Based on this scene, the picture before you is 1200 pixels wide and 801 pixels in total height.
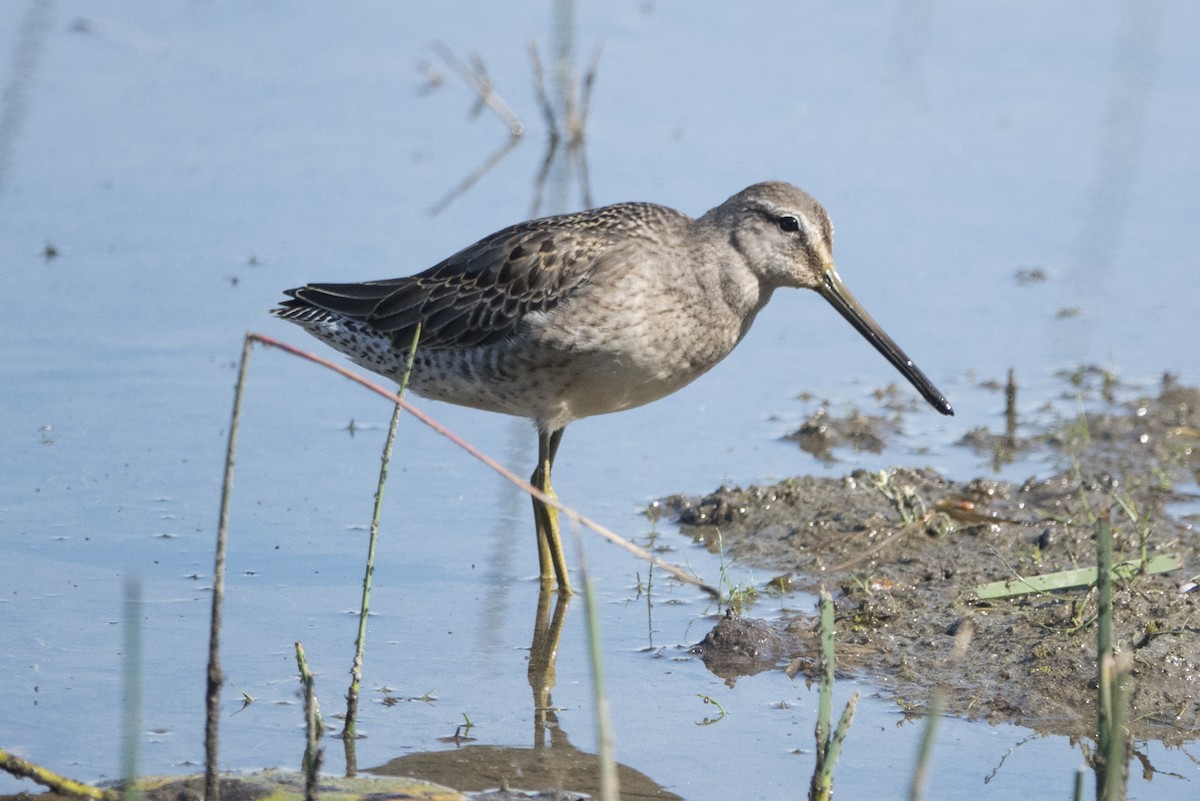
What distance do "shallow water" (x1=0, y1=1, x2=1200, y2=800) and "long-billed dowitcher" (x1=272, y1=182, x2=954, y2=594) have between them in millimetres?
474

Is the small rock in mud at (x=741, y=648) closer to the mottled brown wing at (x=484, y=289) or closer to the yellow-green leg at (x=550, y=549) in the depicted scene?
the yellow-green leg at (x=550, y=549)

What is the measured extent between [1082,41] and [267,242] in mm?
5451

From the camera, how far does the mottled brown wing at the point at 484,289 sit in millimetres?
5434

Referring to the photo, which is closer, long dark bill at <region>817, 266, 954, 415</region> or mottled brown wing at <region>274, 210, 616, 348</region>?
mottled brown wing at <region>274, 210, 616, 348</region>

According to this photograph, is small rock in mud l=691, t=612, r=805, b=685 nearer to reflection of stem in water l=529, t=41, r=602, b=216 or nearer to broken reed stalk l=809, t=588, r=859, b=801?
broken reed stalk l=809, t=588, r=859, b=801

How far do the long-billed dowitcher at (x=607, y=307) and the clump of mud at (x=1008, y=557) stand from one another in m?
0.48

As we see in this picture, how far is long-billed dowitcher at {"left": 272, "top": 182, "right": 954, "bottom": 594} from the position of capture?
530 centimetres

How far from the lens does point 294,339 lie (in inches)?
281

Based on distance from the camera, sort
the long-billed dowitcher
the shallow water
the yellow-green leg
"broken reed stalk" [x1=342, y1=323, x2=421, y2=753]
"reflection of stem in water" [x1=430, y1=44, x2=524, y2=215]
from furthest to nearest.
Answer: "reflection of stem in water" [x1=430, y1=44, x2=524, y2=215], the yellow-green leg, the long-billed dowitcher, the shallow water, "broken reed stalk" [x1=342, y1=323, x2=421, y2=753]

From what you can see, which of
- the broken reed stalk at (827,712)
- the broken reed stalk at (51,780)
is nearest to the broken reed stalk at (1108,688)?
the broken reed stalk at (827,712)

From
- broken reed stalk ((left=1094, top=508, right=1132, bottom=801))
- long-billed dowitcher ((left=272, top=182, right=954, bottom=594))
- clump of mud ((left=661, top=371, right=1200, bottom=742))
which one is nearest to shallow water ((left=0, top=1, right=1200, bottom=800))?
clump of mud ((left=661, top=371, right=1200, bottom=742))

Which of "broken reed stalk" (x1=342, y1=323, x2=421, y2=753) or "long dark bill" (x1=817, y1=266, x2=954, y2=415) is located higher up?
"long dark bill" (x1=817, y1=266, x2=954, y2=415)

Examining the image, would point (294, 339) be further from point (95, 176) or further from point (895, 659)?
point (895, 659)

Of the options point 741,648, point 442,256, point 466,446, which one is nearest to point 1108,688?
point 466,446
